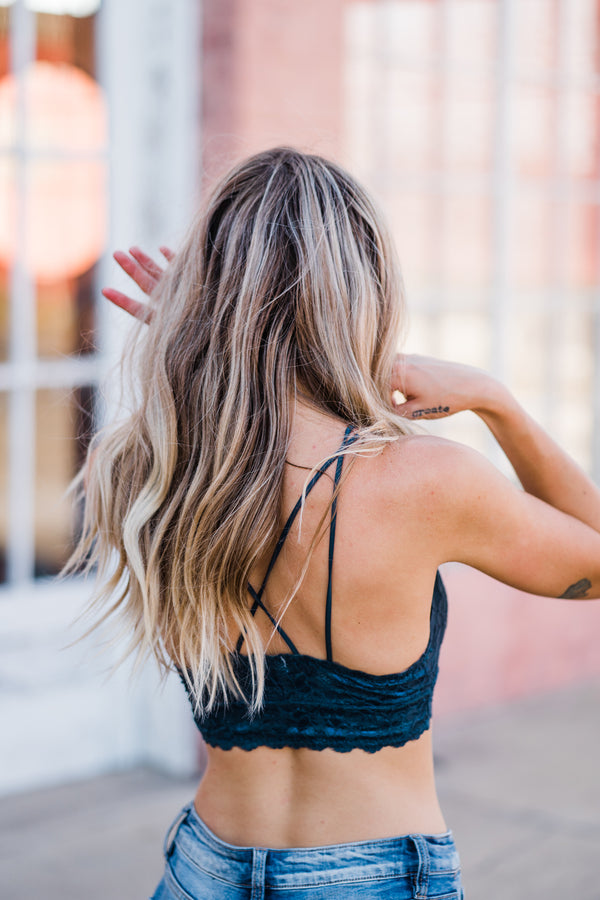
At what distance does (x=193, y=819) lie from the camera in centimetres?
157

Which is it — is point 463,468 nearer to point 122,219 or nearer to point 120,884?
point 120,884

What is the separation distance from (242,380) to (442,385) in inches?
14.9

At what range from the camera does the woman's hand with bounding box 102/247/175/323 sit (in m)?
1.74

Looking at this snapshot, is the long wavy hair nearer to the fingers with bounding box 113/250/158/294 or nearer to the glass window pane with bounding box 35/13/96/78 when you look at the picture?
the fingers with bounding box 113/250/158/294

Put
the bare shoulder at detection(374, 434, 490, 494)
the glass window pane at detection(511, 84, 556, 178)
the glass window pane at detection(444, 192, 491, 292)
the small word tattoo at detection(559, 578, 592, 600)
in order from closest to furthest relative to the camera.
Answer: the bare shoulder at detection(374, 434, 490, 494), the small word tattoo at detection(559, 578, 592, 600), the glass window pane at detection(511, 84, 556, 178), the glass window pane at detection(444, 192, 491, 292)

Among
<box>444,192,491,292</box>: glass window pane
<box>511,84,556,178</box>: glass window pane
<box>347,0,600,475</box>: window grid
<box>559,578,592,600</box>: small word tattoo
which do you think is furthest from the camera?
<box>444,192,491,292</box>: glass window pane

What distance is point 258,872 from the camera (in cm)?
144

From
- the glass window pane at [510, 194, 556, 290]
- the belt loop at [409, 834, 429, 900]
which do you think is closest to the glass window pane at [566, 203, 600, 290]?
the glass window pane at [510, 194, 556, 290]

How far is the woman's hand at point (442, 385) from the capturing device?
5.52 feet

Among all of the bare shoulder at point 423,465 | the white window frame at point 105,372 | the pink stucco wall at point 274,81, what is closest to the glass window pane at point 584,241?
the pink stucco wall at point 274,81

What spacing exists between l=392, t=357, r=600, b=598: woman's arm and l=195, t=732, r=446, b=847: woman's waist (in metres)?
0.28

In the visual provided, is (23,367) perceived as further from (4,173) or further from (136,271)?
(136,271)

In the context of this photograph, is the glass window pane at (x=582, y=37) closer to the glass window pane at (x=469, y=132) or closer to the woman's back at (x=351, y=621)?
the glass window pane at (x=469, y=132)

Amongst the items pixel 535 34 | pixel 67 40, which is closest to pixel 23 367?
pixel 67 40
